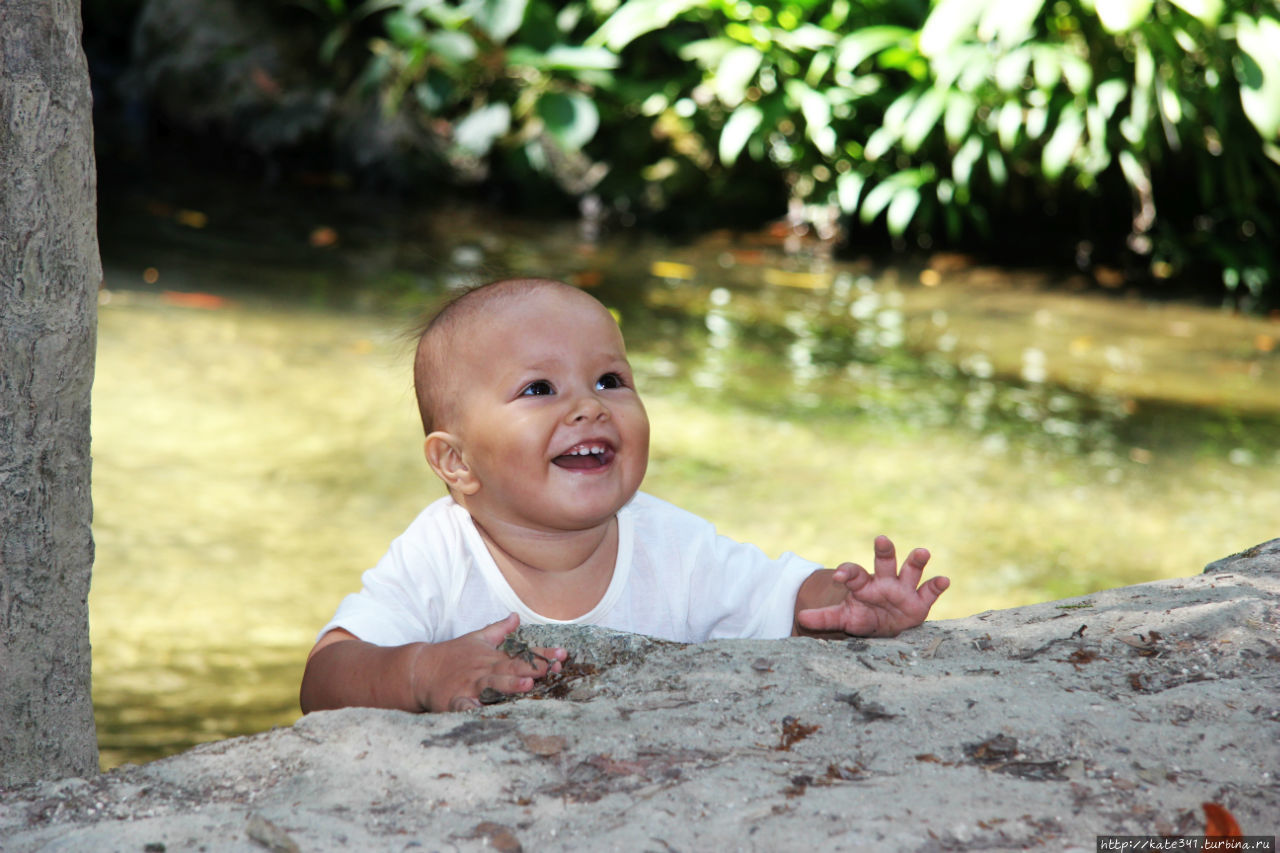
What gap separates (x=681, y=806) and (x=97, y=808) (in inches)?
26.0

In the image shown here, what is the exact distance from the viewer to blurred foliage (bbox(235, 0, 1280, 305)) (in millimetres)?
6328

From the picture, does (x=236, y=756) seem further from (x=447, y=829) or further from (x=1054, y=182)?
(x=1054, y=182)

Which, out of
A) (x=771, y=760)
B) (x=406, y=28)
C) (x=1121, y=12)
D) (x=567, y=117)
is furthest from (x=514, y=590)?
(x=406, y=28)

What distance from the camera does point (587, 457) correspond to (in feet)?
6.73

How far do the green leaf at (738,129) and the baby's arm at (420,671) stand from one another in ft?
17.6

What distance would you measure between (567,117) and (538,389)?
5692 mm

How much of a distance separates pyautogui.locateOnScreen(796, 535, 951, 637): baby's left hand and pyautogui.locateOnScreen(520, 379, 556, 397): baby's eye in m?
0.52

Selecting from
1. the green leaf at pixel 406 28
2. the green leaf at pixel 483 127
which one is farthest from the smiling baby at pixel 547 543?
the green leaf at pixel 483 127

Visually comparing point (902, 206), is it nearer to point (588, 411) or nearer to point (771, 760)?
point (588, 411)

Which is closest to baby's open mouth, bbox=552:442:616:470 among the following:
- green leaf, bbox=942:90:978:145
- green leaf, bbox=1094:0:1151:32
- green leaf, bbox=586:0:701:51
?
green leaf, bbox=1094:0:1151:32

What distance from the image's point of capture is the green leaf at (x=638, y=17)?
6930 millimetres

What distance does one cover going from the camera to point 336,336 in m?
5.08

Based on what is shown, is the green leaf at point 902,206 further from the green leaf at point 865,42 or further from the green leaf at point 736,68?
the green leaf at point 736,68

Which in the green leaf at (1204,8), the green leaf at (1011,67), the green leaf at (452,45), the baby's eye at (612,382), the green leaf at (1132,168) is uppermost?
the green leaf at (452,45)
